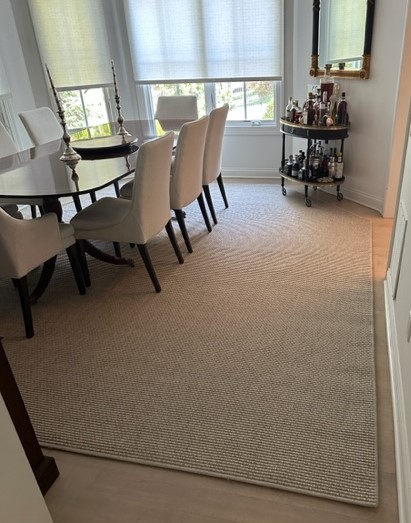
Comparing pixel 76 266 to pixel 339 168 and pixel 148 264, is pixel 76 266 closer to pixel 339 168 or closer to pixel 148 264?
pixel 148 264

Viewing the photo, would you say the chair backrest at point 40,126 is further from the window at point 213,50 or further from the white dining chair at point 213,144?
the white dining chair at point 213,144

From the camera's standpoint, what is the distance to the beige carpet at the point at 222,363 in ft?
4.98

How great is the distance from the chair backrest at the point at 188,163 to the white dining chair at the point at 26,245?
823 mm

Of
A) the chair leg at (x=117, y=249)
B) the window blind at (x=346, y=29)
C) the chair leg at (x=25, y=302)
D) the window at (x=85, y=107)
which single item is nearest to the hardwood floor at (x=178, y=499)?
the chair leg at (x=25, y=302)

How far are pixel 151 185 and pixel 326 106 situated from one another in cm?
207

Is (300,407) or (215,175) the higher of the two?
(215,175)

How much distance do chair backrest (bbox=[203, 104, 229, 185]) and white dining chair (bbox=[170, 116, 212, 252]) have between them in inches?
8.3

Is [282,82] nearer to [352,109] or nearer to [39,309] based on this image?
[352,109]

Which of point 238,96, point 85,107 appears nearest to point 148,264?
point 238,96

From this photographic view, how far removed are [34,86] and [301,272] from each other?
152 inches

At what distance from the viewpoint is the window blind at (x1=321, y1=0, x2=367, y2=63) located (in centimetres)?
337

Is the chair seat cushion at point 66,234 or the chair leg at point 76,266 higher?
the chair seat cushion at point 66,234

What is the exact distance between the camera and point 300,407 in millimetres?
1684

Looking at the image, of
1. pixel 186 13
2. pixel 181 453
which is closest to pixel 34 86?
pixel 186 13
